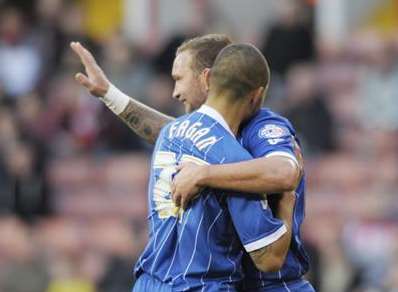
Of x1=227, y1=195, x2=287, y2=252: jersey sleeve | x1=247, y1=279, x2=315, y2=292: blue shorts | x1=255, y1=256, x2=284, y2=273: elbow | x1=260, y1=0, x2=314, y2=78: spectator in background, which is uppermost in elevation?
x1=227, y1=195, x2=287, y2=252: jersey sleeve

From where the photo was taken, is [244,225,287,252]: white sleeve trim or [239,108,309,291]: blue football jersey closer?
[244,225,287,252]: white sleeve trim

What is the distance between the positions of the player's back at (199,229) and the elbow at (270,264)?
119 mm

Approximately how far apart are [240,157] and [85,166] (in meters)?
9.33

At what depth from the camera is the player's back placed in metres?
6.28

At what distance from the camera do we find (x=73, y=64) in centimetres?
1644

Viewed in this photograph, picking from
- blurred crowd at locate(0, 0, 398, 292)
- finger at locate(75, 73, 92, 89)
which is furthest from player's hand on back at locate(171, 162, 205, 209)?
blurred crowd at locate(0, 0, 398, 292)

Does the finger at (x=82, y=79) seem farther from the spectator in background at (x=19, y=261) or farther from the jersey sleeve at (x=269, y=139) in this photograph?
the spectator in background at (x=19, y=261)

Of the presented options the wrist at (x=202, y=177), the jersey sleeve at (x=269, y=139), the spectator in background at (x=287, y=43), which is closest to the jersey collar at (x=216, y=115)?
the jersey sleeve at (x=269, y=139)

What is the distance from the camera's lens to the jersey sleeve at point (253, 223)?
620 cm

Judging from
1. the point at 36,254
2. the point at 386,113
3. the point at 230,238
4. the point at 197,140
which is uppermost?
the point at 197,140

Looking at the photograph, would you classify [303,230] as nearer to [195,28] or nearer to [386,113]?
[386,113]

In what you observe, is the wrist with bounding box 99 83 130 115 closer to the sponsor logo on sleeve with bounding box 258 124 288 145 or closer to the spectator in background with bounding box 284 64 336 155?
the sponsor logo on sleeve with bounding box 258 124 288 145

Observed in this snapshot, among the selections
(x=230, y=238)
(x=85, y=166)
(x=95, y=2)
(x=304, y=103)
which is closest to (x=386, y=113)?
(x=304, y=103)

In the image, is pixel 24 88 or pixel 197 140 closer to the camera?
pixel 197 140
